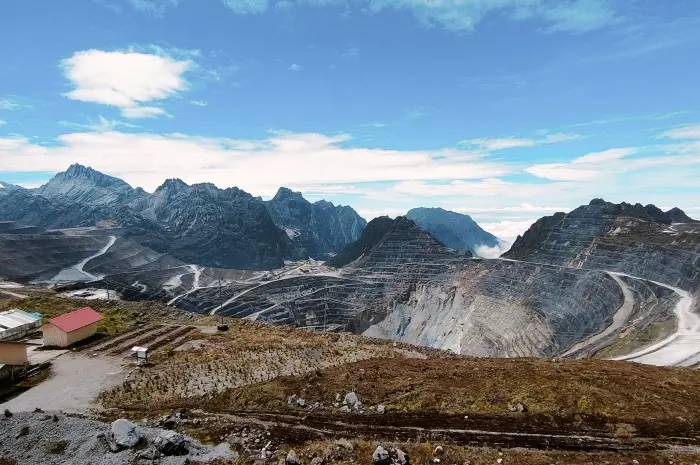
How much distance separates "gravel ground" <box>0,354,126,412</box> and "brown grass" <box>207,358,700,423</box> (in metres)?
13.1

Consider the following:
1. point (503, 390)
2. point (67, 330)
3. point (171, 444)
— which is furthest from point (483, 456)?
point (67, 330)

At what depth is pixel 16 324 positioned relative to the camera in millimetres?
60281

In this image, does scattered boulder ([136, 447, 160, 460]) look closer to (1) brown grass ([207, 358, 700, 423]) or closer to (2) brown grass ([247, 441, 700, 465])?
(2) brown grass ([247, 441, 700, 465])

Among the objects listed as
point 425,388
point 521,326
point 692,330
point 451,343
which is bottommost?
point 451,343

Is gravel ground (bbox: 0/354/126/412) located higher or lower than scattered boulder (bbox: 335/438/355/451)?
lower

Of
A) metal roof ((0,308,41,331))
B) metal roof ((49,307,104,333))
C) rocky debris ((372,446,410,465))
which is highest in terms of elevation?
rocky debris ((372,446,410,465))

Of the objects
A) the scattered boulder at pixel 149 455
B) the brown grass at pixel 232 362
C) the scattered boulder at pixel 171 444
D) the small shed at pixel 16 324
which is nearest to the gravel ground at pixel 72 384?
the brown grass at pixel 232 362

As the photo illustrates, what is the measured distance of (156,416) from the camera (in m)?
29.7

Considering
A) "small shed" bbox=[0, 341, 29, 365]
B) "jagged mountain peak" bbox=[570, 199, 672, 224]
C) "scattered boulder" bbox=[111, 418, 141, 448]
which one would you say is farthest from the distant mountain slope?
"small shed" bbox=[0, 341, 29, 365]

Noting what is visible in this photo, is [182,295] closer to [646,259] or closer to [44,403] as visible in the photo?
[44,403]

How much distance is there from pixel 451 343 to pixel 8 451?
5423 inches

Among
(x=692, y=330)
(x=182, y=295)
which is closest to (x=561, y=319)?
(x=692, y=330)

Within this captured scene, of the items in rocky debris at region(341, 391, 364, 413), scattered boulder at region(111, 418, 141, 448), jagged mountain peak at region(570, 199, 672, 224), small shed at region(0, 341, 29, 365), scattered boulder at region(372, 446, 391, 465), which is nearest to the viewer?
scattered boulder at region(372, 446, 391, 465)

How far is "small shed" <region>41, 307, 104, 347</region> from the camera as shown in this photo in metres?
53.7
